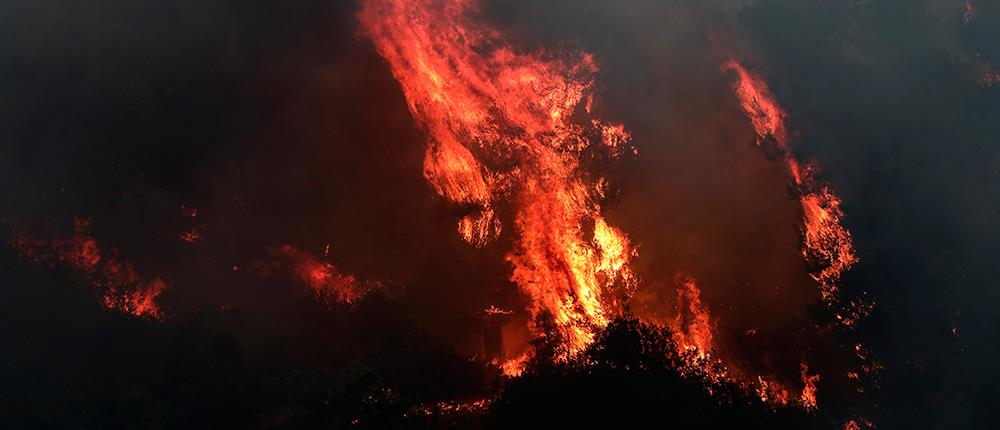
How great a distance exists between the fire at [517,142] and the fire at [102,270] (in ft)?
28.6

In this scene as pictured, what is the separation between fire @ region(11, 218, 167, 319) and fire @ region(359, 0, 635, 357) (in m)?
8.72

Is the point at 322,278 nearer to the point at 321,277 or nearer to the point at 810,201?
the point at 321,277

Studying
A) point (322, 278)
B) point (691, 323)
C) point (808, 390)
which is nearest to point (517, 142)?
point (322, 278)

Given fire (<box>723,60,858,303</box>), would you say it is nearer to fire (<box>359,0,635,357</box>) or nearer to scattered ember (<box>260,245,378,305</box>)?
fire (<box>359,0,635,357</box>)

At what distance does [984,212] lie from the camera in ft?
51.9

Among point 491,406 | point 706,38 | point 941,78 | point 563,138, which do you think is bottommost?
point 491,406

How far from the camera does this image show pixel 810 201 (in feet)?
50.9

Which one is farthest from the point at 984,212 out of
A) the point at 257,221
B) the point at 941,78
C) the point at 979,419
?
the point at 257,221

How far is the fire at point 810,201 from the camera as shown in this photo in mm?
15258

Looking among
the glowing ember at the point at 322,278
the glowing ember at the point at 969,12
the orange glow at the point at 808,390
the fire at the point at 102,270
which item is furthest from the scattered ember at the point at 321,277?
the glowing ember at the point at 969,12

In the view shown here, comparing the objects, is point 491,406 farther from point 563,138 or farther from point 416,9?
point 416,9

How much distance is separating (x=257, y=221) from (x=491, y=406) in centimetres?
844

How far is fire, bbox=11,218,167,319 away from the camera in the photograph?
1520cm

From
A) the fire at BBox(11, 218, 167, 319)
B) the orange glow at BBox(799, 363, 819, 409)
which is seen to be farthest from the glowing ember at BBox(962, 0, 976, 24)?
the fire at BBox(11, 218, 167, 319)
